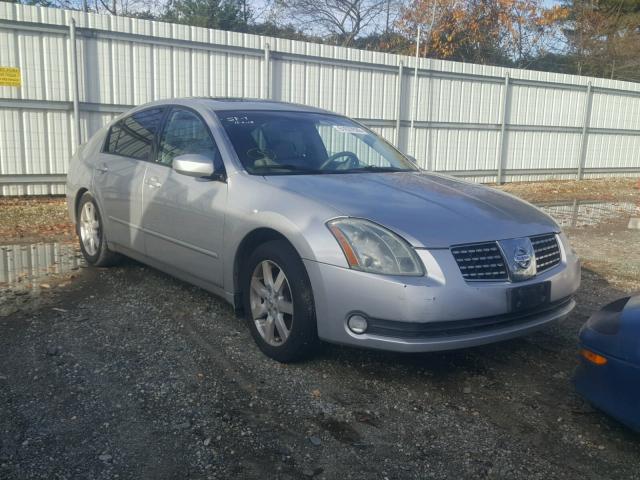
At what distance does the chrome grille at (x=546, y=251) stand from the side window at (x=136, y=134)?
319cm

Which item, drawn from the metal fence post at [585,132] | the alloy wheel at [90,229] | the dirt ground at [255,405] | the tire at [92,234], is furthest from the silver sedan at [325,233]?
the metal fence post at [585,132]

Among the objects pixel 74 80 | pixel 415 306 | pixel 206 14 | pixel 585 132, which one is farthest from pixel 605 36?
pixel 415 306

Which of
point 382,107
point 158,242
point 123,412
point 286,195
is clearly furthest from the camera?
point 382,107

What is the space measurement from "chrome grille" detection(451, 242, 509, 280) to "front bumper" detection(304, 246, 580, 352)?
51 mm

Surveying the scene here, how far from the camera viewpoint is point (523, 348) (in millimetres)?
4316

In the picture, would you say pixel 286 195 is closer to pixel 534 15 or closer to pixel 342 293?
pixel 342 293

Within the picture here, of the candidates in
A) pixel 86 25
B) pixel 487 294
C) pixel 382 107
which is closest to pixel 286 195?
pixel 487 294

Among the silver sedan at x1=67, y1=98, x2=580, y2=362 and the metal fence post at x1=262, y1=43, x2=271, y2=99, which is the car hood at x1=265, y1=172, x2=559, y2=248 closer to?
the silver sedan at x1=67, y1=98, x2=580, y2=362

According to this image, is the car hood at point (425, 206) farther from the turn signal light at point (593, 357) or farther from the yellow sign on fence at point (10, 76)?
the yellow sign on fence at point (10, 76)

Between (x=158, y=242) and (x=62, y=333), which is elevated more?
(x=158, y=242)

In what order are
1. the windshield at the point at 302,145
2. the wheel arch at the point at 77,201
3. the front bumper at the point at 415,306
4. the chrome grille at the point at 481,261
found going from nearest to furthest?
the front bumper at the point at 415,306 < the chrome grille at the point at 481,261 < the windshield at the point at 302,145 < the wheel arch at the point at 77,201

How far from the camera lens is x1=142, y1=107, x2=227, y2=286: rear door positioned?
14.4 feet

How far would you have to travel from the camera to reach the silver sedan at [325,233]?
3.41m

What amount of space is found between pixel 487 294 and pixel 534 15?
28.8m
